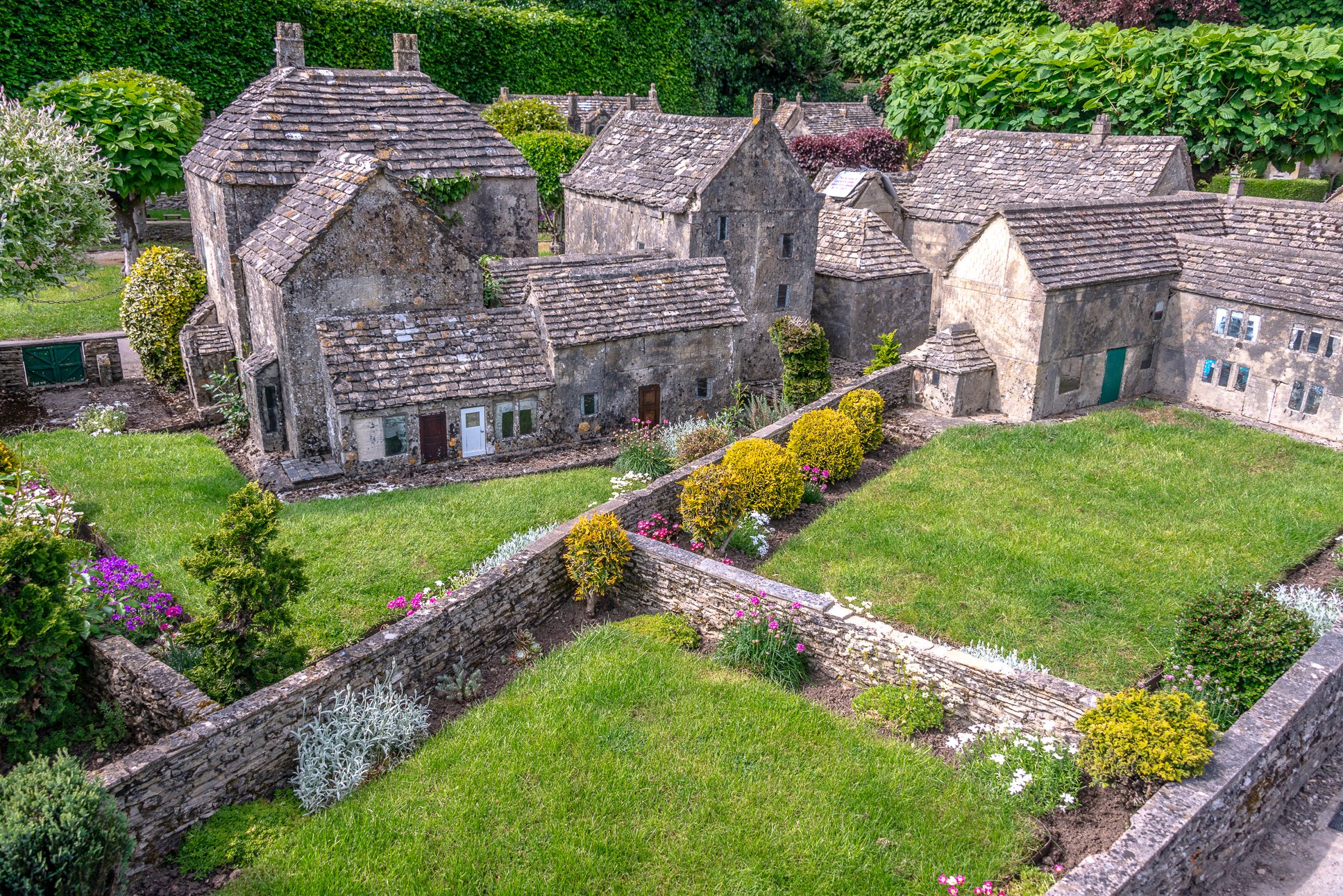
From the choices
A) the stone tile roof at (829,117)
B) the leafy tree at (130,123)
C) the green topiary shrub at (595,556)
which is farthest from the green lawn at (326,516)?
the stone tile roof at (829,117)

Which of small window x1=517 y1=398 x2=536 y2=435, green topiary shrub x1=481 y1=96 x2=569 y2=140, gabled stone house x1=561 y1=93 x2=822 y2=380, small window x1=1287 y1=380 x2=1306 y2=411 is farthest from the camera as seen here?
green topiary shrub x1=481 y1=96 x2=569 y2=140

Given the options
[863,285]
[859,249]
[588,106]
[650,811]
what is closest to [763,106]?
[859,249]

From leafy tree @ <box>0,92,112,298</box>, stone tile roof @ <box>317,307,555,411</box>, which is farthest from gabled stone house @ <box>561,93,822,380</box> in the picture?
leafy tree @ <box>0,92,112,298</box>

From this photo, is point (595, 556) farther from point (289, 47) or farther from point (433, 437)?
point (289, 47)

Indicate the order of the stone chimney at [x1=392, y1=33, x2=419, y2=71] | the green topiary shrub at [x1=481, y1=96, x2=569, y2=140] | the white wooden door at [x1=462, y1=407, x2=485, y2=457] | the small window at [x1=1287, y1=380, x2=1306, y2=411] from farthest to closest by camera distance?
the green topiary shrub at [x1=481, y1=96, x2=569, y2=140], the stone chimney at [x1=392, y1=33, x2=419, y2=71], the small window at [x1=1287, y1=380, x2=1306, y2=411], the white wooden door at [x1=462, y1=407, x2=485, y2=457]

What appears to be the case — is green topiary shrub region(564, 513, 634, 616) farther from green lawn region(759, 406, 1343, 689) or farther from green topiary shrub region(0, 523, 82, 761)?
green topiary shrub region(0, 523, 82, 761)

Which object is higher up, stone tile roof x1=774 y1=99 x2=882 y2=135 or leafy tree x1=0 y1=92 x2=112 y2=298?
stone tile roof x1=774 y1=99 x2=882 y2=135

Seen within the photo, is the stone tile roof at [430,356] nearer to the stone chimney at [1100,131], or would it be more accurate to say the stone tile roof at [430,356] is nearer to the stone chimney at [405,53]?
the stone chimney at [405,53]
